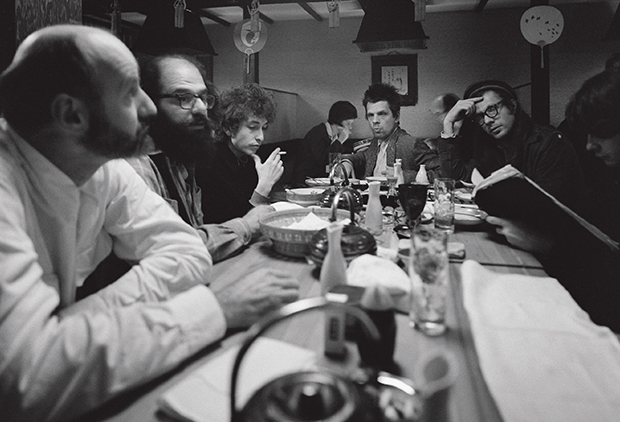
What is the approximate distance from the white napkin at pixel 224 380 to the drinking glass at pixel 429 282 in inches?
11.5

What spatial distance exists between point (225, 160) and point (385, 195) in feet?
3.51

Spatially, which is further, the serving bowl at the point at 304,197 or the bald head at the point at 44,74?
the serving bowl at the point at 304,197

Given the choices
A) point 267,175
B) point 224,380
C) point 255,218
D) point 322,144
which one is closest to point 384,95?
point 322,144

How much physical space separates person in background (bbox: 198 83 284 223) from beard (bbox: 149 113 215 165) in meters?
0.43

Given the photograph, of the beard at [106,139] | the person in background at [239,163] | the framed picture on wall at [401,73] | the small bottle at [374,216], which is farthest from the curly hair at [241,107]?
the framed picture on wall at [401,73]

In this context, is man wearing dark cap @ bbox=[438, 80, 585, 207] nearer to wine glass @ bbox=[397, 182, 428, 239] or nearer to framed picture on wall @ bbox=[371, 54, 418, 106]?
wine glass @ bbox=[397, 182, 428, 239]

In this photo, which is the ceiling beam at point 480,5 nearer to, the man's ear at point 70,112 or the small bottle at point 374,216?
the small bottle at point 374,216

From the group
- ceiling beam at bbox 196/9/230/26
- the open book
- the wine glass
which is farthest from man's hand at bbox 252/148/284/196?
ceiling beam at bbox 196/9/230/26

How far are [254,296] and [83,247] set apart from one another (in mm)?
602

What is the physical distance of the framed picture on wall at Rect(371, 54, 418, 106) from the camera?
7.95 m

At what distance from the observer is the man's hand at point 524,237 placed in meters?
1.71

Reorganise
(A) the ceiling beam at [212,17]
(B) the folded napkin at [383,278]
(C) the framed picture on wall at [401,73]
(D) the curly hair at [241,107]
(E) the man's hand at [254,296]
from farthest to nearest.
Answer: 1. (C) the framed picture on wall at [401,73]
2. (A) the ceiling beam at [212,17]
3. (D) the curly hair at [241,107]
4. (B) the folded napkin at [383,278]
5. (E) the man's hand at [254,296]

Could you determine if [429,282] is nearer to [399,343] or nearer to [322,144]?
[399,343]

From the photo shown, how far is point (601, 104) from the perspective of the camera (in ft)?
6.35
